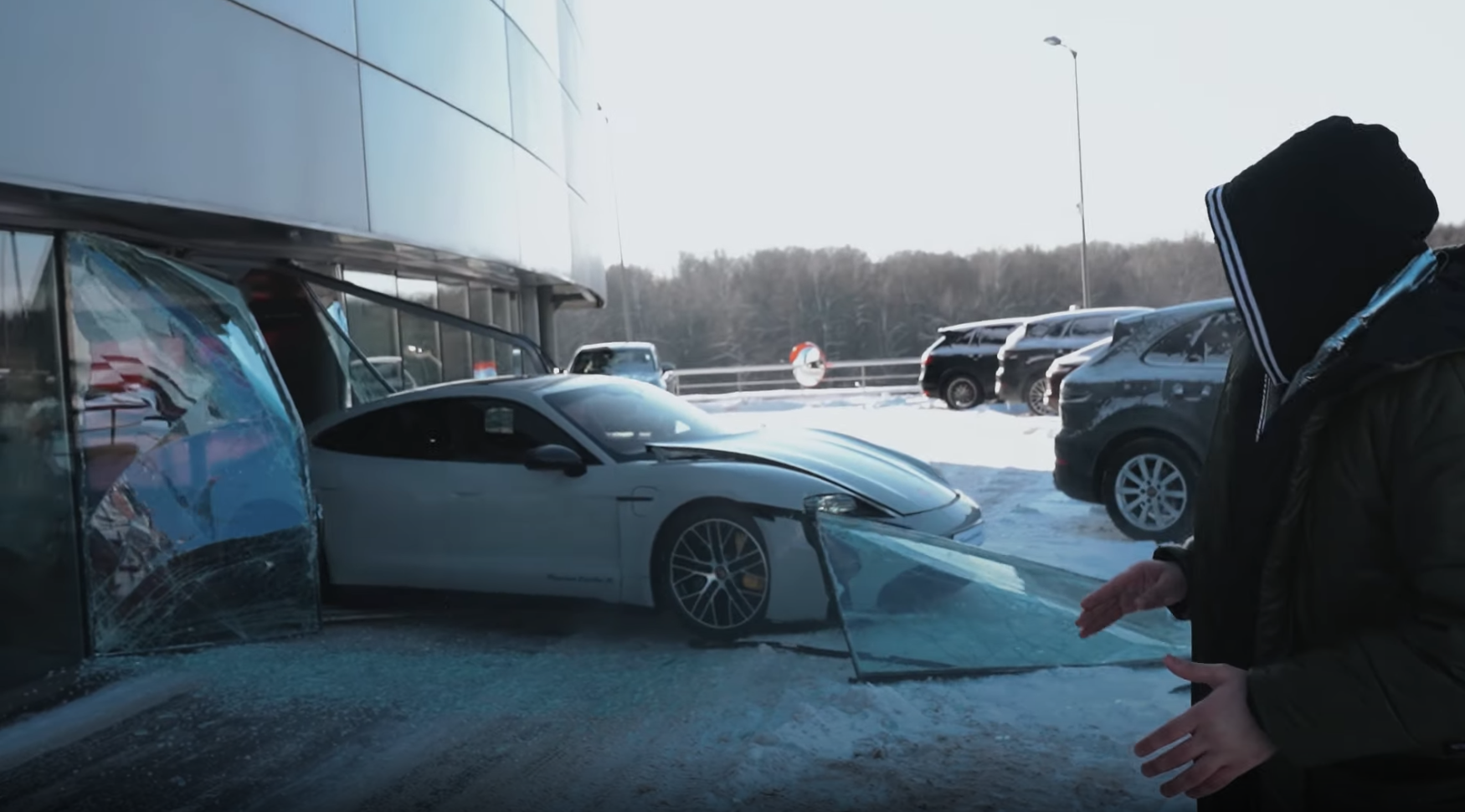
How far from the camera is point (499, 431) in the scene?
6.61 m

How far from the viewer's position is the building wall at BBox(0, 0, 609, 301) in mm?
5273

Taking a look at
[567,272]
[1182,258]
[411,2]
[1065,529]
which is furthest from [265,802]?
[1182,258]

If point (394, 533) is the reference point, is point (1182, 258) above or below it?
above

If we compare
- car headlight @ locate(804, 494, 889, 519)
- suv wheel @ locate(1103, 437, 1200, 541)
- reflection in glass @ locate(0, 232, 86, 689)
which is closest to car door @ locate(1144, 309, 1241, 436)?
suv wheel @ locate(1103, 437, 1200, 541)

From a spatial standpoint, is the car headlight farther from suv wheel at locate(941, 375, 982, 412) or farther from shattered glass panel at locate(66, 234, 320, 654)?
suv wheel at locate(941, 375, 982, 412)

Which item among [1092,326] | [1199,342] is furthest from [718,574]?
[1092,326]

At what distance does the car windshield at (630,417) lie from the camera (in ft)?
21.1

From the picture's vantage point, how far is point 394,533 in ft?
21.8

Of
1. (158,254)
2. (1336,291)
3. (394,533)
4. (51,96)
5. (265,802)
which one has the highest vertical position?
(51,96)

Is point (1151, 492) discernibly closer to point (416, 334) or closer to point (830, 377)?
point (416, 334)

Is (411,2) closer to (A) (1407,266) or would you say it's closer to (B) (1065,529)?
(B) (1065,529)

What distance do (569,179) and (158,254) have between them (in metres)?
11.5

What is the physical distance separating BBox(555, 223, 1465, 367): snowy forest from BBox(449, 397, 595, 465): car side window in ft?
143

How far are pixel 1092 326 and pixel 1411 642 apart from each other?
1838 cm
